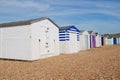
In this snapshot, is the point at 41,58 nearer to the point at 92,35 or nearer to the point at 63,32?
the point at 63,32

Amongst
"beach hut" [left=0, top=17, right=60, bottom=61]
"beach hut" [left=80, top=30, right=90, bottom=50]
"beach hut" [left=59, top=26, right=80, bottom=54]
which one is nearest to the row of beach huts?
"beach hut" [left=0, top=17, right=60, bottom=61]

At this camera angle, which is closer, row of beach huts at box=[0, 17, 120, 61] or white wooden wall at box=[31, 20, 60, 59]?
row of beach huts at box=[0, 17, 120, 61]

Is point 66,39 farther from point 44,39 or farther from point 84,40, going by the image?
point 84,40

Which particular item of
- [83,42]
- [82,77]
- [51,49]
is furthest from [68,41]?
[82,77]

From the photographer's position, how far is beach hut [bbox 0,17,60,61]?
741 inches

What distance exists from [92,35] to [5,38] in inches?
1018

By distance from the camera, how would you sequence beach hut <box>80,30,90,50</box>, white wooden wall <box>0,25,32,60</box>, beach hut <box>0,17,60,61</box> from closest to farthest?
beach hut <box>0,17,60,61</box> → white wooden wall <box>0,25,32,60</box> → beach hut <box>80,30,90,50</box>

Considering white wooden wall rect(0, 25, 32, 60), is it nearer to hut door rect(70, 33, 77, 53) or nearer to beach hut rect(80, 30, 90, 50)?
hut door rect(70, 33, 77, 53)

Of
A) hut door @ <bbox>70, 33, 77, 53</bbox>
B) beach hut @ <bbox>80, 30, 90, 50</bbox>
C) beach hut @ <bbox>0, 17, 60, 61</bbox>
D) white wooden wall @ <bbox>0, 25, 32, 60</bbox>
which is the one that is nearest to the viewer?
beach hut @ <bbox>0, 17, 60, 61</bbox>

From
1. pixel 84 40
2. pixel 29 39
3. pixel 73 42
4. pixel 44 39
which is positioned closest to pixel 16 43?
pixel 29 39

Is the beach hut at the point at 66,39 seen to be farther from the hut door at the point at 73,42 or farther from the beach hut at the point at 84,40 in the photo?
the beach hut at the point at 84,40

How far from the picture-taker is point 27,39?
18.9 meters

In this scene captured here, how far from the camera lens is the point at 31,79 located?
1022cm

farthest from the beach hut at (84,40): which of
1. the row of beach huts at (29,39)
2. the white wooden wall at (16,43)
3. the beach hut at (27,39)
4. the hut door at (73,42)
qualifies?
the white wooden wall at (16,43)
